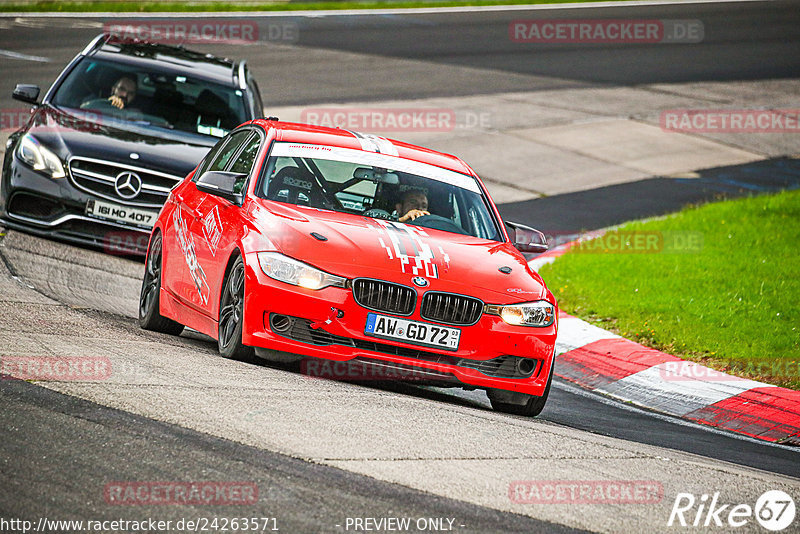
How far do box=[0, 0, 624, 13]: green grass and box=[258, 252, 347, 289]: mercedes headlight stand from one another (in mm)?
25273

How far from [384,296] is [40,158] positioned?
5191 mm

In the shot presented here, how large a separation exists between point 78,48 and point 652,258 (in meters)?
15.6

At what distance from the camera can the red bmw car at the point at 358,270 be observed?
6922mm

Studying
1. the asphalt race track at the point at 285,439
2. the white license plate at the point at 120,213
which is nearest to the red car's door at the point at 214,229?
the asphalt race track at the point at 285,439

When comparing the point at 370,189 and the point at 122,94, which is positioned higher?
the point at 370,189

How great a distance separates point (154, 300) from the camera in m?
8.56

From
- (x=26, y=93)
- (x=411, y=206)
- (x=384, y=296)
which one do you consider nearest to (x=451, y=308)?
(x=384, y=296)

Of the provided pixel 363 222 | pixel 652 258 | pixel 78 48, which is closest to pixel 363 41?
pixel 78 48

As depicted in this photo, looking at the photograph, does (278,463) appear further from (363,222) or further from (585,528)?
(363,222)

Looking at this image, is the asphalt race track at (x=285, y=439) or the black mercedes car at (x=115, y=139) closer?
the asphalt race track at (x=285, y=439)

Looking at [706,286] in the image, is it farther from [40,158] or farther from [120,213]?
[40,158]

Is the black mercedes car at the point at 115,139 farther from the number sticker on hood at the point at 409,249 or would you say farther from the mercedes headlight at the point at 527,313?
the mercedes headlight at the point at 527,313

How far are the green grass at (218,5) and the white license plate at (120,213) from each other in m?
21.0

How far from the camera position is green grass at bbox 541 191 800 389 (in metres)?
9.84
